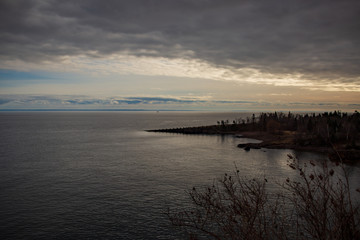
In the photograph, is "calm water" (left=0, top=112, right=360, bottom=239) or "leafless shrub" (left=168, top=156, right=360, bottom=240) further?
"calm water" (left=0, top=112, right=360, bottom=239)

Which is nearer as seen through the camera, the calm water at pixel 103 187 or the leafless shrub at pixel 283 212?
the leafless shrub at pixel 283 212

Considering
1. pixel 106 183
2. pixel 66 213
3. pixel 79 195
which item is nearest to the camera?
pixel 66 213

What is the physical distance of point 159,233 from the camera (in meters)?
28.5

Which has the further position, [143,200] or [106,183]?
[106,183]

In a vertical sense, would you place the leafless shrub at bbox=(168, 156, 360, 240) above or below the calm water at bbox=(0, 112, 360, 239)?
above

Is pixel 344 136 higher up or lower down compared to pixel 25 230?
higher up

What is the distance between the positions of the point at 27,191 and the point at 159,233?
25884mm

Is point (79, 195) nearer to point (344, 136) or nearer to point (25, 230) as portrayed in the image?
point (25, 230)

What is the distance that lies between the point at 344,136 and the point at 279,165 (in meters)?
50.6

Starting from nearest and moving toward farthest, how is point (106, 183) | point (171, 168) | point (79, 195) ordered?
point (79, 195) < point (106, 183) < point (171, 168)

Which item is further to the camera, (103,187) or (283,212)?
(103,187)

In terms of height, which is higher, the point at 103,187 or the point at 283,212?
the point at 283,212

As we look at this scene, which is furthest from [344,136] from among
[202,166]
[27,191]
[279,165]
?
[27,191]

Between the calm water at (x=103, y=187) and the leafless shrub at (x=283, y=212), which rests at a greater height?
the leafless shrub at (x=283, y=212)
